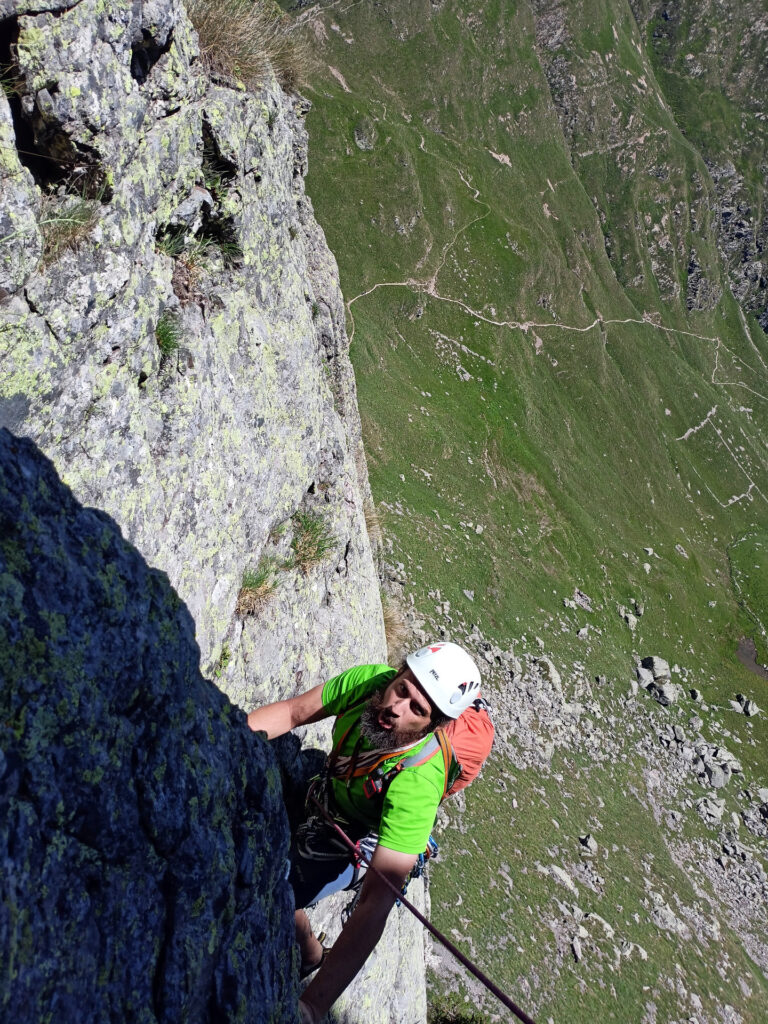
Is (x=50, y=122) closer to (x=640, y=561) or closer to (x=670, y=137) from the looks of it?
(x=640, y=561)

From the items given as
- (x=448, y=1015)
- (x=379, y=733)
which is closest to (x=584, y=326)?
(x=448, y=1015)

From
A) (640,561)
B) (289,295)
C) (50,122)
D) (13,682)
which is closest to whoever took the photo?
(13,682)

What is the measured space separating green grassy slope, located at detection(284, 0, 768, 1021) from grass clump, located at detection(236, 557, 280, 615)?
512 inches

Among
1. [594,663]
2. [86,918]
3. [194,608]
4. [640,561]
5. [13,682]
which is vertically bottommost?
[640,561]

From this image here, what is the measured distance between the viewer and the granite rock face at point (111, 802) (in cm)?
349

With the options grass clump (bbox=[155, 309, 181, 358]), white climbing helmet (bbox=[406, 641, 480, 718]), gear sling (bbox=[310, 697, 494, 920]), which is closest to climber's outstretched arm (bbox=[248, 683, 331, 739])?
gear sling (bbox=[310, 697, 494, 920])

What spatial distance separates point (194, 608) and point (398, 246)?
200ft

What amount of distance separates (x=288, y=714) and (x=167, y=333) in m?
4.75

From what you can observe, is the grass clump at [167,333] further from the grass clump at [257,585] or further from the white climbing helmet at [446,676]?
the white climbing helmet at [446,676]

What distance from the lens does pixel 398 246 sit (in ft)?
202

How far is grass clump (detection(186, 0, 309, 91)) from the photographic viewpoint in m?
8.93

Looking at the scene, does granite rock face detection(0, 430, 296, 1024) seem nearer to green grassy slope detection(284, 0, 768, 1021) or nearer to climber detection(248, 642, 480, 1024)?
climber detection(248, 642, 480, 1024)

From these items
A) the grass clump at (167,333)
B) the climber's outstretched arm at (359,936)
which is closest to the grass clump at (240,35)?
the grass clump at (167,333)

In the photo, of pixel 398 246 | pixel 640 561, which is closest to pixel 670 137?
pixel 398 246
